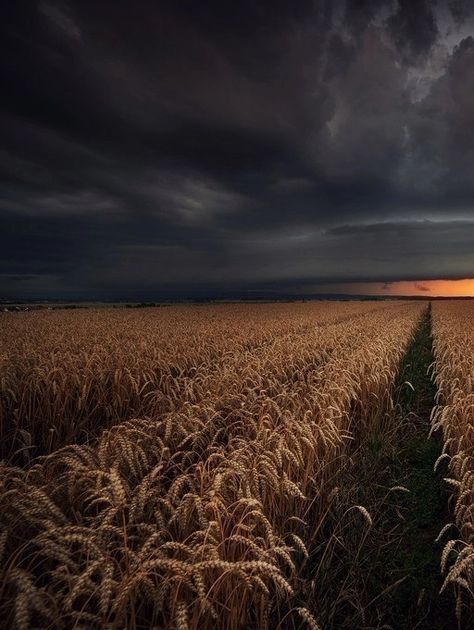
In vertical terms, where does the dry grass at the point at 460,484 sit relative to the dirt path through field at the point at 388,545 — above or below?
above

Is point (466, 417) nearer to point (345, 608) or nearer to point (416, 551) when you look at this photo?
point (416, 551)

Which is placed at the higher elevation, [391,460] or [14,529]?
[14,529]

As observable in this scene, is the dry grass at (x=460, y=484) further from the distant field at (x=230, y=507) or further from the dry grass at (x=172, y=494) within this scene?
the dry grass at (x=172, y=494)

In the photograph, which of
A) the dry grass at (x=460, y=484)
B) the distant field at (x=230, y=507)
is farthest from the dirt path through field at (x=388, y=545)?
the dry grass at (x=460, y=484)

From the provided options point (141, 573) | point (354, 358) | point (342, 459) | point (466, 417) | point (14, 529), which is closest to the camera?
point (141, 573)

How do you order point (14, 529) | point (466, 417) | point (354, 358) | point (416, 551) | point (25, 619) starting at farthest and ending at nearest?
1. point (354, 358)
2. point (466, 417)
3. point (416, 551)
4. point (14, 529)
5. point (25, 619)

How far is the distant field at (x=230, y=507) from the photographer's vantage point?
76.9 inches

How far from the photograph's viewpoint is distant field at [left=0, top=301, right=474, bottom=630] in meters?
1.95

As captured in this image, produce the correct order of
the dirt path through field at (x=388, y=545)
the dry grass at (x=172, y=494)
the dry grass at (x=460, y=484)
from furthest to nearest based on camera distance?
the dirt path through field at (x=388, y=545) → the dry grass at (x=460, y=484) → the dry grass at (x=172, y=494)

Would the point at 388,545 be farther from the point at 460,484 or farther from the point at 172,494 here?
the point at 172,494

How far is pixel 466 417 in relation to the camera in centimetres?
504

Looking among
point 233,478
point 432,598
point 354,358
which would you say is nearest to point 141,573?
point 233,478

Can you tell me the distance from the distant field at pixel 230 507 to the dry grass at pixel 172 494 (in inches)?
0.8

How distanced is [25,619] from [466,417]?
16.9 feet
